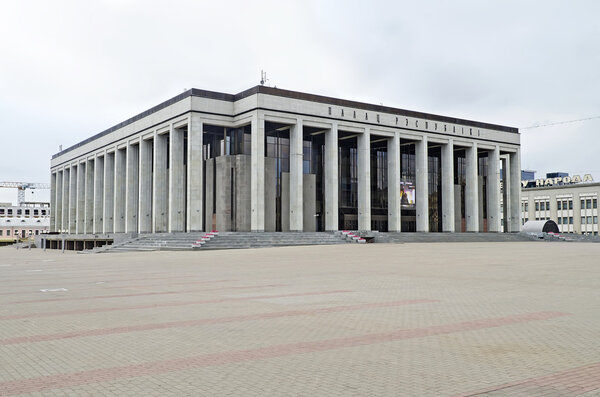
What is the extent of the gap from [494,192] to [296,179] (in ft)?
118

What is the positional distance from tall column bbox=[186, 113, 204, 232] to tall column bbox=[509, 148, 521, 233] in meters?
48.8

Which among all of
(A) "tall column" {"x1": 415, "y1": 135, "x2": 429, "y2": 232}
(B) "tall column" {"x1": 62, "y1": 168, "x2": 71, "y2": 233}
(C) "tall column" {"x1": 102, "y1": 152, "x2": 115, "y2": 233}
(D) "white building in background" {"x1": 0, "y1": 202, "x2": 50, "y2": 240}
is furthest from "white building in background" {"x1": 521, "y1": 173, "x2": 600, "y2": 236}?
(D) "white building in background" {"x1": 0, "y1": 202, "x2": 50, "y2": 240}

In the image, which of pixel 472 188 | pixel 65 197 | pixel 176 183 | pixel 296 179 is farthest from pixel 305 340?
pixel 65 197

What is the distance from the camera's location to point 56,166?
112m

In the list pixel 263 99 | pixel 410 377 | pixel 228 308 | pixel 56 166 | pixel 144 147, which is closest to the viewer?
pixel 410 377

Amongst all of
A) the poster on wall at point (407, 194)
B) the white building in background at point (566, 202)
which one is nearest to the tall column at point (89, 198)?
the poster on wall at point (407, 194)

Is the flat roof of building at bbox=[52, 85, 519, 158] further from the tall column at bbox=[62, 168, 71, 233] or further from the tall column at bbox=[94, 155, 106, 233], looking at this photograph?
the tall column at bbox=[62, 168, 71, 233]

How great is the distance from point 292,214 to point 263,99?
1332 centimetres

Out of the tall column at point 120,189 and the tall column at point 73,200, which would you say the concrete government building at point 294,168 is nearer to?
the tall column at point 120,189

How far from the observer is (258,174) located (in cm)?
6303

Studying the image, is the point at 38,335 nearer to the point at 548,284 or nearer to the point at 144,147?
the point at 548,284

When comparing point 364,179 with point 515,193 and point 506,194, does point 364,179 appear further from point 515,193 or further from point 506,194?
point 515,193

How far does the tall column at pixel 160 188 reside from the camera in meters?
71.3

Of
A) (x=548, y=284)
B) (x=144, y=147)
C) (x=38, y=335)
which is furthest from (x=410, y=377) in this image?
(x=144, y=147)
